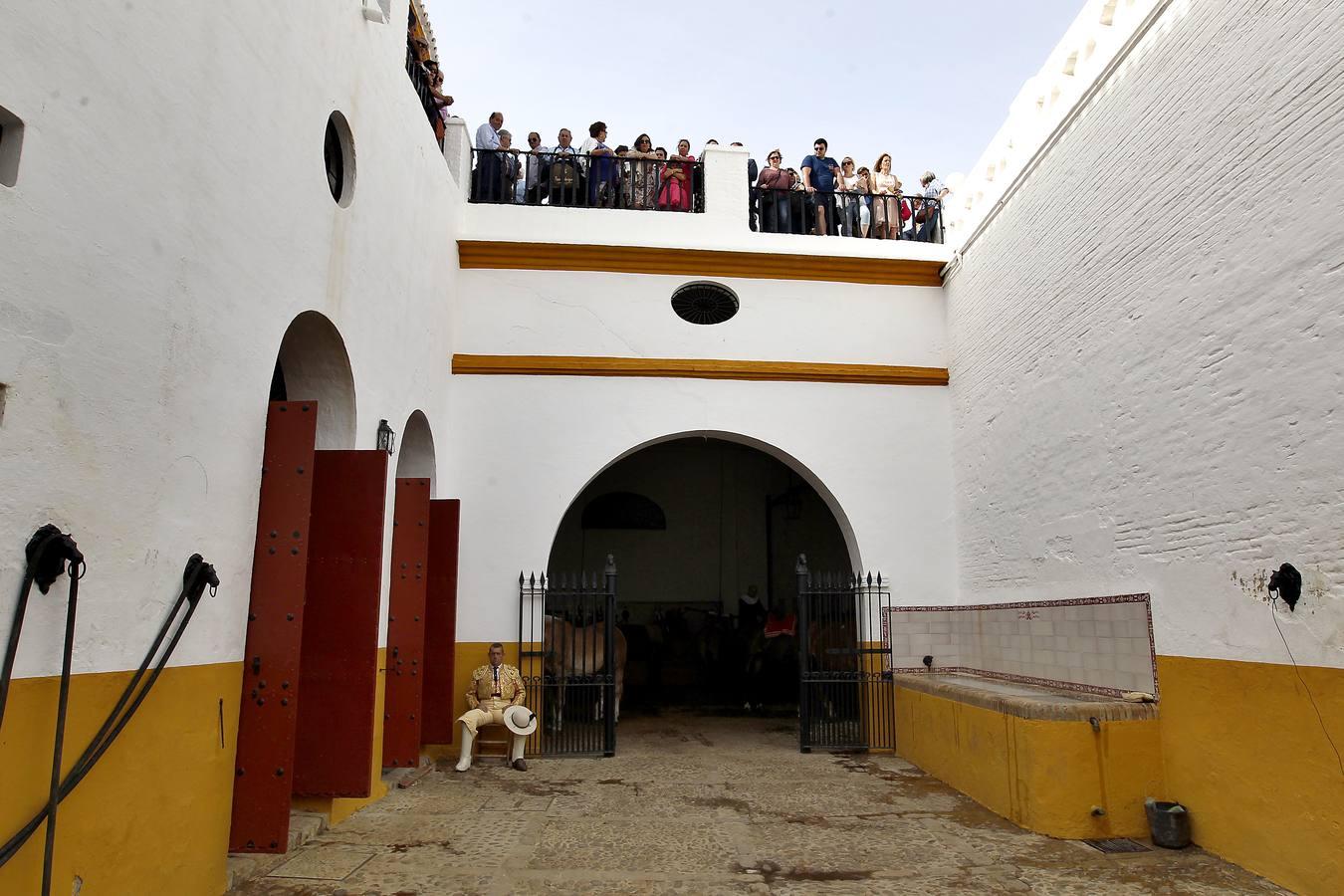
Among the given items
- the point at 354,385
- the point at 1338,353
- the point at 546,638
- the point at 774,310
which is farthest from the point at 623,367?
the point at 1338,353

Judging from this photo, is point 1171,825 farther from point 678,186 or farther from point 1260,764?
point 678,186

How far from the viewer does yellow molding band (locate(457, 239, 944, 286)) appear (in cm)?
885

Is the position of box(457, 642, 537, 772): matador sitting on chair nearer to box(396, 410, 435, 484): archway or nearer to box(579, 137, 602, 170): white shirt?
box(396, 410, 435, 484): archway

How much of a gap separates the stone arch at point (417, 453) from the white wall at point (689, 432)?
515 mm

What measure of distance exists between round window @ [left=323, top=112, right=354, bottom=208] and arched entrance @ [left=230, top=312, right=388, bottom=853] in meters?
0.95

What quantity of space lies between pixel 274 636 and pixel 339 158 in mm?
3020

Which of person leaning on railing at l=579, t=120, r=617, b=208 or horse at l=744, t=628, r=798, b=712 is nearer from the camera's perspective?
person leaning on railing at l=579, t=120, r=617, b=208

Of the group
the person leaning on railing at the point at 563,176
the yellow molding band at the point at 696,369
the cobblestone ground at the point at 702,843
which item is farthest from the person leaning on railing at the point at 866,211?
the cobblestone ground at the point at 702,843

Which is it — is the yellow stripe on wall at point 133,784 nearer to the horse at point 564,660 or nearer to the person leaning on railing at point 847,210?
the horse at point 564,660

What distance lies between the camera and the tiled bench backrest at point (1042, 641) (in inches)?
228

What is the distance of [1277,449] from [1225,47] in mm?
2234

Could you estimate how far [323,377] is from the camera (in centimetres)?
567

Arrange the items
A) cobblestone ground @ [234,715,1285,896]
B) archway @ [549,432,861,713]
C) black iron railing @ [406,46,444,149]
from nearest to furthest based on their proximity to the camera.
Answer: cobblestone ground @ [234,715,1285,896], black iron railing @ [406,46,444,149], archway @ [549,432,861,713]

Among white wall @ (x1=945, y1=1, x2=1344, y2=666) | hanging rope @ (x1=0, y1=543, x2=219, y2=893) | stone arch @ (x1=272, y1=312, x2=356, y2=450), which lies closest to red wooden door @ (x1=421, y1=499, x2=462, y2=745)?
stone arch @ (x1=272, y1=312, x2=356, y2=450)
